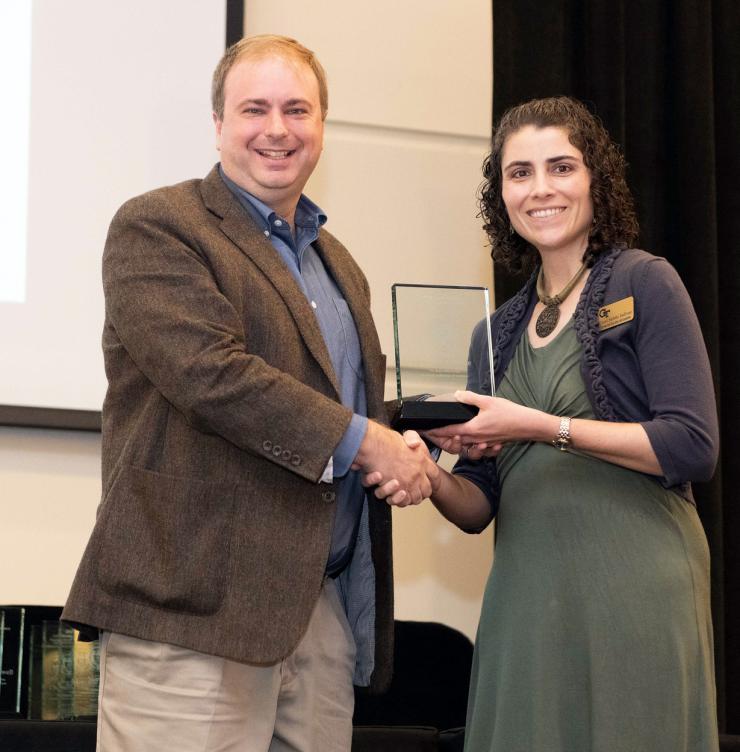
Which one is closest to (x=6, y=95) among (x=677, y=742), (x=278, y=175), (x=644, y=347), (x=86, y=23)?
(x=86, y=23)

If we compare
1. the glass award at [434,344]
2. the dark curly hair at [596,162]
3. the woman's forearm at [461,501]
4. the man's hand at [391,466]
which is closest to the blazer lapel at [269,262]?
the man's hand at [391,466]

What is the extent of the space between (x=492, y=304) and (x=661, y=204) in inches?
27.2

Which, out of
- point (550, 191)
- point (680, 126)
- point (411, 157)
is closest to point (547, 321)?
point (550, 191)

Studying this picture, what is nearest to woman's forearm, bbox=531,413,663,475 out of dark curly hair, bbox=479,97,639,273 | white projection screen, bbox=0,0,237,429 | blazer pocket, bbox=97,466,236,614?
dark curly hair, bbox=479,97,639,273

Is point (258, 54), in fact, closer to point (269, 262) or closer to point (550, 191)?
point (269, 262)

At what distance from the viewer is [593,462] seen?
2.05 metres

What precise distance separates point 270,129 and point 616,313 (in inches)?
28.5

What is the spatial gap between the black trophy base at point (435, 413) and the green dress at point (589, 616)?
16cm

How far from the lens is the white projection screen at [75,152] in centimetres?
292

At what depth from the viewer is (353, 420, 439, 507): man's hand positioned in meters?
1.91

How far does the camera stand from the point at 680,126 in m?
3.66

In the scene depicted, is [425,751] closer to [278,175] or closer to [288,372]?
[288,372]

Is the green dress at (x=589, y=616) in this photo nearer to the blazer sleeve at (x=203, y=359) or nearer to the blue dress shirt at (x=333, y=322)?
the blue dress shirt at (x=333, y=322)

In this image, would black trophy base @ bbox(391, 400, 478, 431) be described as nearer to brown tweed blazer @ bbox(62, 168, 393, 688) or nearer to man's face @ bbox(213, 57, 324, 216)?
brown tweed blazer @ bbox(62, 168, 393, 688)
